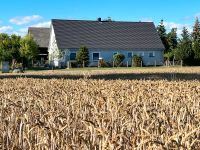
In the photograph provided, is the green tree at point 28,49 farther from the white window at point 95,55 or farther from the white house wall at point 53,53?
the white window at point 95,55

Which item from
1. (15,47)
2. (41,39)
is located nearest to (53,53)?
(15,47)

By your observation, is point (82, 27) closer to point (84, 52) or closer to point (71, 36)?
point (71, 36)

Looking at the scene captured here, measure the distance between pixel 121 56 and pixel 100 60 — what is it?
2.81m

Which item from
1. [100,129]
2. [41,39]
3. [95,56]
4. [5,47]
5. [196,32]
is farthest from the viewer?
[196,32]

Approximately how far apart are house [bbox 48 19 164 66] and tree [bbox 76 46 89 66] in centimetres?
281

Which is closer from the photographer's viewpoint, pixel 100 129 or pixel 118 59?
pixel 100 129

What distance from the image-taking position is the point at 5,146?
492cm

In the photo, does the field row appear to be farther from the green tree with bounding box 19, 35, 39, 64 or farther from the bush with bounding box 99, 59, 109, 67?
the green tree with bounding box 19, 35, 39, 64

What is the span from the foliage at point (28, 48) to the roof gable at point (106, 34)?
3.56 m

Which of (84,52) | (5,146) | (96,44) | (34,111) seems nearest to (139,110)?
(34,111)

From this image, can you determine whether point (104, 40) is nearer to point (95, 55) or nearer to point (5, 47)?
point (95, 55)

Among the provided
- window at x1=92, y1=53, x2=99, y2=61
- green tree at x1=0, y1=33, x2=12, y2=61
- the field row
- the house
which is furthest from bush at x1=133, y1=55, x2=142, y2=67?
the field row

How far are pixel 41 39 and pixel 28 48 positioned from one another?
16.9 metres

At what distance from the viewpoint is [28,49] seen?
6581 cm
